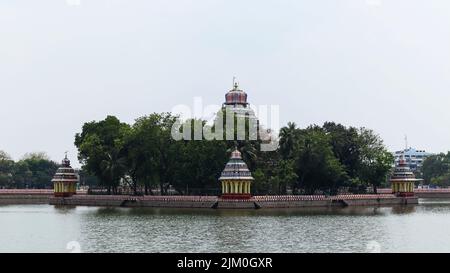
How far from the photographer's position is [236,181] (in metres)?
60.4

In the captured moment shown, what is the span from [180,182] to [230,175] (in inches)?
376

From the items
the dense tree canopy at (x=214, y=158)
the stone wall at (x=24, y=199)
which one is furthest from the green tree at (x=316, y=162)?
the stone wall at (x=24, y=199)

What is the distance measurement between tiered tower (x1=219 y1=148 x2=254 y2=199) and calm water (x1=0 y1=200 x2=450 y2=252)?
30.7 ft

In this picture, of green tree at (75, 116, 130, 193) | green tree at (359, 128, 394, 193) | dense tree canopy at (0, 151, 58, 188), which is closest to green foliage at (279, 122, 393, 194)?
green tree at (359, 128, 394, 193)

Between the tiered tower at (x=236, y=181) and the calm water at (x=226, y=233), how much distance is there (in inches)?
369

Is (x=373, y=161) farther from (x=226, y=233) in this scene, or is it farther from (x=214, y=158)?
(x=226, y=233)

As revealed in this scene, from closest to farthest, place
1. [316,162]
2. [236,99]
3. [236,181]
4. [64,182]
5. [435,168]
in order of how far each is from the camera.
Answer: [236,181]
[316,162]
[64,182]
[236,99]
[435,168]

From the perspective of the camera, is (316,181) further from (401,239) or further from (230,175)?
(401,239)

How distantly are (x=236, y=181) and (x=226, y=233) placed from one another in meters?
23.9

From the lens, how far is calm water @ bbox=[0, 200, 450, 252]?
101 ft

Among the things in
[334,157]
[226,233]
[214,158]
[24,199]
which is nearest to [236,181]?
[214,158]

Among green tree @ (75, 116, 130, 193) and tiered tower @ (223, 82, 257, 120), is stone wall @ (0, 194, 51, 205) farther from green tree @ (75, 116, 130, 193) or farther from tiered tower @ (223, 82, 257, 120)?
tiered tower @ (223, 82, 257, 120)

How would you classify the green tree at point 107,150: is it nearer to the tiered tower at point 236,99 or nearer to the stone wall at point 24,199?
the stone wall at point 24,199

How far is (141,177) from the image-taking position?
72.5 metres
